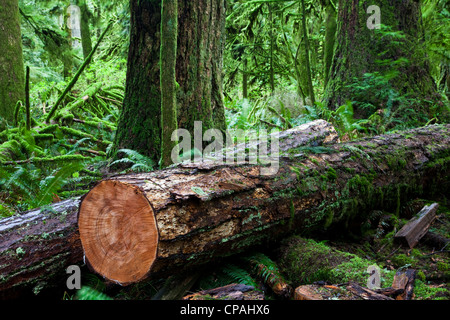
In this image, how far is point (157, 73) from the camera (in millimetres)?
4492

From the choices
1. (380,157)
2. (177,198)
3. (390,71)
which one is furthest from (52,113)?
(390,71)

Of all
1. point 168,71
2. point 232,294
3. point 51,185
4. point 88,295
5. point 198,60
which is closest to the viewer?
point 88,295

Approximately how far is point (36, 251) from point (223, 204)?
1422 mm

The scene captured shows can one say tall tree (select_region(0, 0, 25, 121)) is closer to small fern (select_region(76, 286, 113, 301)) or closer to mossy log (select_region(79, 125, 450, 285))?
mossy log (select_region(79, 125, 450, 285))

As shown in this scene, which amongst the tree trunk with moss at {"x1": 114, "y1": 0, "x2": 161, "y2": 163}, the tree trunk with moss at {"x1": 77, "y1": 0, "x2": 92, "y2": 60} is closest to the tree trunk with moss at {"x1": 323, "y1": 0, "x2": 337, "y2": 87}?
the tree trunk with moss at {"x1": 114, "y1": 0, "x2": 161, "y2": 163}

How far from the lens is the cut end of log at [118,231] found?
2.01 meters

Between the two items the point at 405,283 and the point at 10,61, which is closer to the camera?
the point at 405,283

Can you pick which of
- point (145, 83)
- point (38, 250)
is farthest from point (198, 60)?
point (38, 250)

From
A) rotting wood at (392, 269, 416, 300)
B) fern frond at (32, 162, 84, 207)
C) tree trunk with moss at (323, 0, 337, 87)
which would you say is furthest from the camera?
tree trunk with moss at (323, 0, 337, 87)

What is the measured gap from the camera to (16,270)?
2.15m

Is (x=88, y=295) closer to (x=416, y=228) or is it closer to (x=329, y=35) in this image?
(x=416, y=228)

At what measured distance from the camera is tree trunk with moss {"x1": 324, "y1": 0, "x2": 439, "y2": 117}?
616 cm

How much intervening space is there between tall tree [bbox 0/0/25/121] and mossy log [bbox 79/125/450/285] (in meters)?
5.41

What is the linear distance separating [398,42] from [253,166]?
4.92 metres
